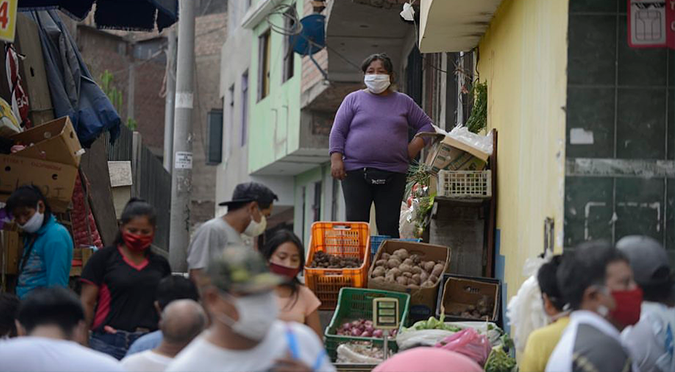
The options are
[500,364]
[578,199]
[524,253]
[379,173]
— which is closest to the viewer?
[578,199]

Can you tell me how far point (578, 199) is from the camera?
22.1ft

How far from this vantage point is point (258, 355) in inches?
140

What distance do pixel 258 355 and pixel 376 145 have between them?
6.31 m

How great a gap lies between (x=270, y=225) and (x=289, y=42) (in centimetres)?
884

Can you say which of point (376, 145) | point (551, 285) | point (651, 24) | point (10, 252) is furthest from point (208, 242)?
point (376, 145)

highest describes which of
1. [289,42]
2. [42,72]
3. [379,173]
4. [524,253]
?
[289,42]

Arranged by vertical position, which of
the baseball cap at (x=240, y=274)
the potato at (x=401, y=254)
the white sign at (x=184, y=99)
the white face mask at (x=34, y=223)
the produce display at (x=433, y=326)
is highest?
the white sign at (x=184, y=99)

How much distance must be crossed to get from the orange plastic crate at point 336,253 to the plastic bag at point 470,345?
54.3 inches

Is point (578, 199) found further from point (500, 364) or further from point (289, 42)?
point (289, 42)

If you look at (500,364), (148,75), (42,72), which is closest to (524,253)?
(500,364)

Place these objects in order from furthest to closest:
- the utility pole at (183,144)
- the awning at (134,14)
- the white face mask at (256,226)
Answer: the utility pole at (183,144) < the awning at (134,14) < the white face mask at (256,226)

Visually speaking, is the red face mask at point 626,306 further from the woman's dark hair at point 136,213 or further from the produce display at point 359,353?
the produce display at point 359,353

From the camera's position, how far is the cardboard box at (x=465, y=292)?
8797 millimetres

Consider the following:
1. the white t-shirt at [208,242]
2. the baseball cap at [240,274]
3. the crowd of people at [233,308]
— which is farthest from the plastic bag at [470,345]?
the baseball cap at [240,274]
